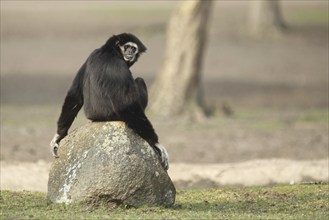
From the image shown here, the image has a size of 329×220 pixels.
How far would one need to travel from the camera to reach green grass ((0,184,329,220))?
33.5 feet

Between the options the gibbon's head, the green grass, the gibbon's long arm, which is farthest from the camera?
the gibbon's long arm

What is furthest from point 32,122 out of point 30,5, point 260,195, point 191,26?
point 30,5

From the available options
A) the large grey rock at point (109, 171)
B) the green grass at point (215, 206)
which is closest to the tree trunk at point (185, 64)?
the green grass at point (215, 206)

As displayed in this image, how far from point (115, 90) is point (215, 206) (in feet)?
6.73

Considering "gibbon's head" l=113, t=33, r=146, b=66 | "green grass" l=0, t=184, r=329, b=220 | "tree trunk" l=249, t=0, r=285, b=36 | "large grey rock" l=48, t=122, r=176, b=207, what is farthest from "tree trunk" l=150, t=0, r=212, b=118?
"tree trunk" l=249, t=0, r=285, b=36

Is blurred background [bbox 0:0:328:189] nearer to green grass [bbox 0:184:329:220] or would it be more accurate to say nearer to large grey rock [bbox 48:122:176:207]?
green grass [bbox 0:184:329:220]

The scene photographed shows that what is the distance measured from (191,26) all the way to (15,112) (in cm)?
465

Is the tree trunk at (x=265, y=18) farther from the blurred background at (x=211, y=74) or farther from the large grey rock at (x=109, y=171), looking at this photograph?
the large grey rock at (x=109, y=171)

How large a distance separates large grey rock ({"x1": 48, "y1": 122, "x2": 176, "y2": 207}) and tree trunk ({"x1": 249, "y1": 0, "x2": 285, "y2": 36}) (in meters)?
26.3

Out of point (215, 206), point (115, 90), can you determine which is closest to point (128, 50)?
point (115, 90)

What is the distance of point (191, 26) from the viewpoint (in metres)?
22.3

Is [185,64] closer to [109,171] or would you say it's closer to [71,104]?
[71,104]

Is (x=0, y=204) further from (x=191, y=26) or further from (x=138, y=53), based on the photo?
(x=191, y=26)

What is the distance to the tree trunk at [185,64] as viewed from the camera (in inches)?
874
